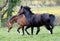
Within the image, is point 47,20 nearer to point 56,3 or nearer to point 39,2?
point 39,2

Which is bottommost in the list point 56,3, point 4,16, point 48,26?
point 56,3

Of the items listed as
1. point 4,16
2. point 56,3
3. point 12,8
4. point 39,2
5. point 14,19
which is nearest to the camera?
point 14,19

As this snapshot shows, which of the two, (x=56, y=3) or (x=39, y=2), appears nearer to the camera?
(x=39, y=2)

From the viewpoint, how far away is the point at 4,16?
29094 mm

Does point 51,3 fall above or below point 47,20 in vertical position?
below

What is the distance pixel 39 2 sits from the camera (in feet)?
136

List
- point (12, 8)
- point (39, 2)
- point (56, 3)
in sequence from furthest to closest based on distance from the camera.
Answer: point (56, 3), point (39, 2), point (12, 8)

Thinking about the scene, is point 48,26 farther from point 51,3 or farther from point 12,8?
point 51,3

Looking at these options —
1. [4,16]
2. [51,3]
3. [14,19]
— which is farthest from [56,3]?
[14,19]

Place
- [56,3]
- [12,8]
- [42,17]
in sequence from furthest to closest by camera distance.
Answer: [56,3] → [12,8] → [42,17]

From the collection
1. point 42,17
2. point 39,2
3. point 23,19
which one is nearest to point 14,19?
point 23,19

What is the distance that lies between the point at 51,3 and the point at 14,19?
29165 millimetres

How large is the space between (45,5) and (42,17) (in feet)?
95.2

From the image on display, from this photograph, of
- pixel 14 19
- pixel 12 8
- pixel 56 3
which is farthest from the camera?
pixel 56 3
